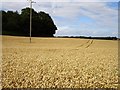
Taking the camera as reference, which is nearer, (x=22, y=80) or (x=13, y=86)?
(x=13, y=86)

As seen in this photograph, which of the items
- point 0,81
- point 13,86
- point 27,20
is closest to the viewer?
point 13,86

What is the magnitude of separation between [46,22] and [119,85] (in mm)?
52900

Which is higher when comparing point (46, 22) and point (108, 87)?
point (46, 22)

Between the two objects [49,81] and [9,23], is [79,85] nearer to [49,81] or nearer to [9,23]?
[49,81]

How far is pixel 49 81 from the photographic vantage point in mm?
8258

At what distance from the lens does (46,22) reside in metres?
60.1

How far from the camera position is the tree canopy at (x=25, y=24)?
57844 millimetres

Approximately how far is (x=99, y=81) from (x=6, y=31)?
179 feet

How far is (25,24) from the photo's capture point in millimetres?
58562

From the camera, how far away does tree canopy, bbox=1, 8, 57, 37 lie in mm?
57844

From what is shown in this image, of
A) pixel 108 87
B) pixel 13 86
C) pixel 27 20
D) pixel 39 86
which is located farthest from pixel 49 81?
pixel 27 20

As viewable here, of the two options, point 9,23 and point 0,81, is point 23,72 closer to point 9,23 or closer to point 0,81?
point 0,81

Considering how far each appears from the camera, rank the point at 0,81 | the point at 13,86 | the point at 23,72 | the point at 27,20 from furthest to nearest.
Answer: the point at 27,20 < the point at 23,72 < the point at 0,81 < the point at 13,86

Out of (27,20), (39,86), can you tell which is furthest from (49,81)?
(27,20)
